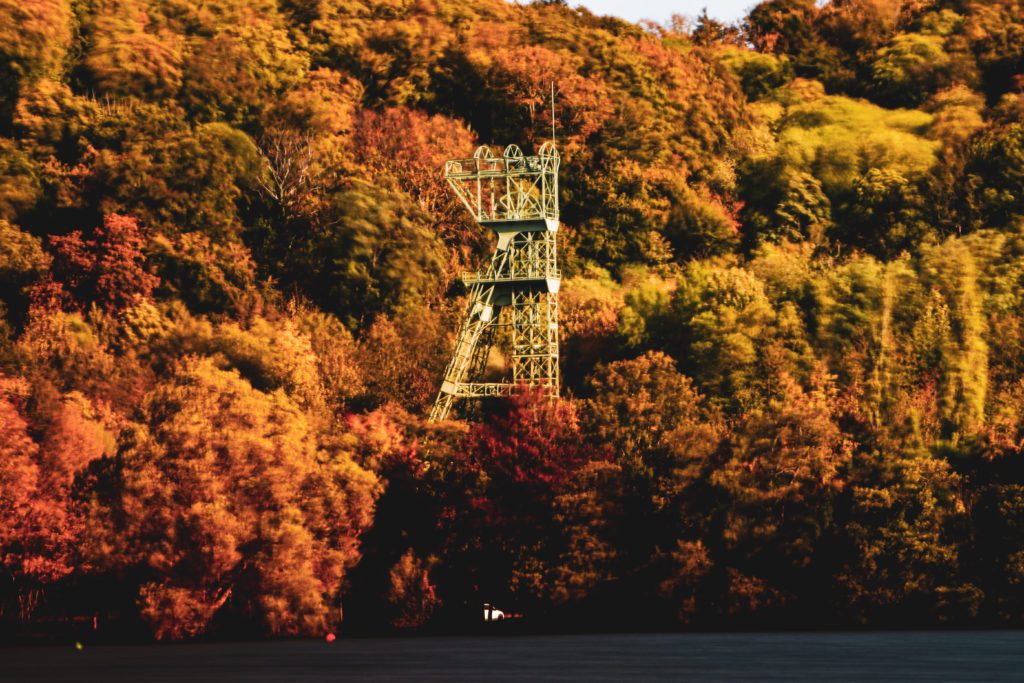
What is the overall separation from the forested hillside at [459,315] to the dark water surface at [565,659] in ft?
15.5

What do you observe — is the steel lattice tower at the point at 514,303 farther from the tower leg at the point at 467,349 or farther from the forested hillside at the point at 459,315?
the forested hillside at the point at 459,315

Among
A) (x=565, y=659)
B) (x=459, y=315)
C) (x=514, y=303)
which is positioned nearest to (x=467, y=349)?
(x=514, y=303)

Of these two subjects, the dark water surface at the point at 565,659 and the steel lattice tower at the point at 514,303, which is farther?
the steel lattice tower at the point at 514,303

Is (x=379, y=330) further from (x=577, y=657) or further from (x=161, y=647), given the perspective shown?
(x=577, y=657)

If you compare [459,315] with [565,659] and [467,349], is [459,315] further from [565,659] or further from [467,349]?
[565,659]

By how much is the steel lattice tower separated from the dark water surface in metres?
17.6

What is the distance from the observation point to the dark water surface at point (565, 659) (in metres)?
51.0

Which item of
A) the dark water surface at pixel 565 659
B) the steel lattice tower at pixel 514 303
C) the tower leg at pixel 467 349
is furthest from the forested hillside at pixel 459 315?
the dark water surface at pixel 565 659

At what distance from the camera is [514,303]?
299ft

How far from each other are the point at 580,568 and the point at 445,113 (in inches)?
1966

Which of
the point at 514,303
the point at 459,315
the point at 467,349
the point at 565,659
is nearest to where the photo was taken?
the point at 565,659

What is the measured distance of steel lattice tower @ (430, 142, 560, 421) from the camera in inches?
3494

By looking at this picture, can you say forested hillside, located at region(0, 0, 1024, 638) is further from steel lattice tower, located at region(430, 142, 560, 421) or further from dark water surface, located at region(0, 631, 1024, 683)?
dark water surface, located at region(0, 631, 1024, 683)

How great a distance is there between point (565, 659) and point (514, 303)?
116 ft
